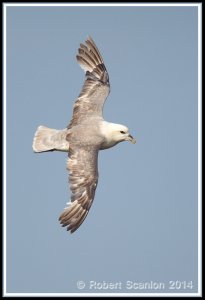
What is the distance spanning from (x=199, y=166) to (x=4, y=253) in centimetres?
361

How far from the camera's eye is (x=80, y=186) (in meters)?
10.8

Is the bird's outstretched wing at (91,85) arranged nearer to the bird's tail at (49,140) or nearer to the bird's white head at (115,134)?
the bird's tail at (49,140)

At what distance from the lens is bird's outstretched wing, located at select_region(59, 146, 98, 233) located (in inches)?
419

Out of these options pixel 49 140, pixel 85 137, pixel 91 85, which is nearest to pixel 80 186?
pixel 85 137

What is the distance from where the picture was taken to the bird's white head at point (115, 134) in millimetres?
11516

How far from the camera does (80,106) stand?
12.0 metres

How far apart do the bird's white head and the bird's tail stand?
702 mm

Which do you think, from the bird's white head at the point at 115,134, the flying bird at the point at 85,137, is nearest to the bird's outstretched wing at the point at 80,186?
the flying bird at the point at 85,137

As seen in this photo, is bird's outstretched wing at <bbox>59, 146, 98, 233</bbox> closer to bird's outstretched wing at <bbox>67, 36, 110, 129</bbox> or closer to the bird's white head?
the bird's white head

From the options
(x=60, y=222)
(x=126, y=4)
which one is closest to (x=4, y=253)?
(x=60, y=222)

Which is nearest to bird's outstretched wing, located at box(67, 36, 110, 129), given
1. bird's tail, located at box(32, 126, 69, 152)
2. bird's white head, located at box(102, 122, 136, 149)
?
bird's tail, located at box(32, 126, 69, 152)

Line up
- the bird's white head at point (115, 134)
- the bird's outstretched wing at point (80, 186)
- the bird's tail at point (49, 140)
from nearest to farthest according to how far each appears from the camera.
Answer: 1. the bird's outstretched wing at point (80, 186)
2. the bird's tail at point (49, 140)
3. the bird's white head at point (115, 134)

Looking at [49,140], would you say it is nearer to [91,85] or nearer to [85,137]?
[85,137]

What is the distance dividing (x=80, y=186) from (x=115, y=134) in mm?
1342
